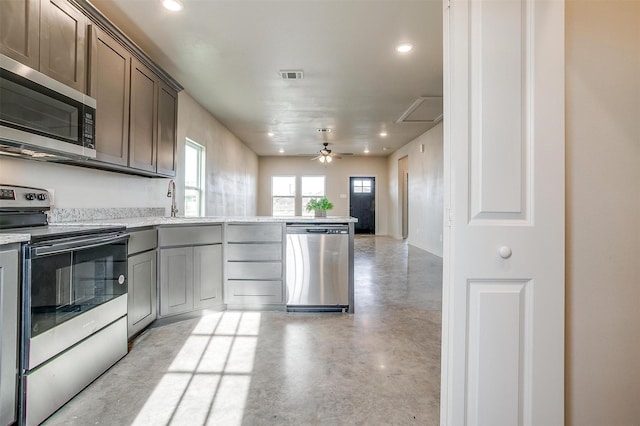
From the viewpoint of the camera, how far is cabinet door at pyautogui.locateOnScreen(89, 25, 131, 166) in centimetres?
220

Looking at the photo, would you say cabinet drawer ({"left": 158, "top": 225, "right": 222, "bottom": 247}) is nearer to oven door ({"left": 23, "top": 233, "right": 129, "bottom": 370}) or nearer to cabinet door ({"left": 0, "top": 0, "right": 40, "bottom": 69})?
oven door ({"left": 23, "top": 233, "right": 129, "bottom": 370})

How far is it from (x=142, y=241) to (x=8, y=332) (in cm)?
112

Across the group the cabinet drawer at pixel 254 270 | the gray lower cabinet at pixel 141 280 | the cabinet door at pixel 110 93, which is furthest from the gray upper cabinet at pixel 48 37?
the cabinet drawer at pixel 254 270

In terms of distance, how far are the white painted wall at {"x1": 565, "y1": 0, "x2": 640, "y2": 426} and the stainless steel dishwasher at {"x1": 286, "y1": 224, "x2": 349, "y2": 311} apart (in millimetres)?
2022

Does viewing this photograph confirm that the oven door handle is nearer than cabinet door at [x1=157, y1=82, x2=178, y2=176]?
Yes

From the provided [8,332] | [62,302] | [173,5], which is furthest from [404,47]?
[8,332]

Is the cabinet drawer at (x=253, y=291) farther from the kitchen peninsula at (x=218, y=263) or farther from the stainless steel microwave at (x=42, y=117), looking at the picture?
the stainless steel microwave at (x=42, y=117)

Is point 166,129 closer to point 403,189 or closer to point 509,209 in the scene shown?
point 509,209

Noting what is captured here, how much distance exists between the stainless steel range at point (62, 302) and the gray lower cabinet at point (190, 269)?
0.55 meters

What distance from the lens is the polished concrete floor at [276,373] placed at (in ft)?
5.14

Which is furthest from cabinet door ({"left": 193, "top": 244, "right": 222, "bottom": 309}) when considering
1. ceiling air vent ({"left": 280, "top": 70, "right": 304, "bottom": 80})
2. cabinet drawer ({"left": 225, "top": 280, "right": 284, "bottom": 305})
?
ceiling air vent ({"left": 280, "top": 70, "right": 304, "bottom": 80})

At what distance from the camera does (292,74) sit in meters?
3.77

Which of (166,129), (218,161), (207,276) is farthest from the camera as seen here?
(218,161)

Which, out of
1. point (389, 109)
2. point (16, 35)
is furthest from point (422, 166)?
point (16, 35)
